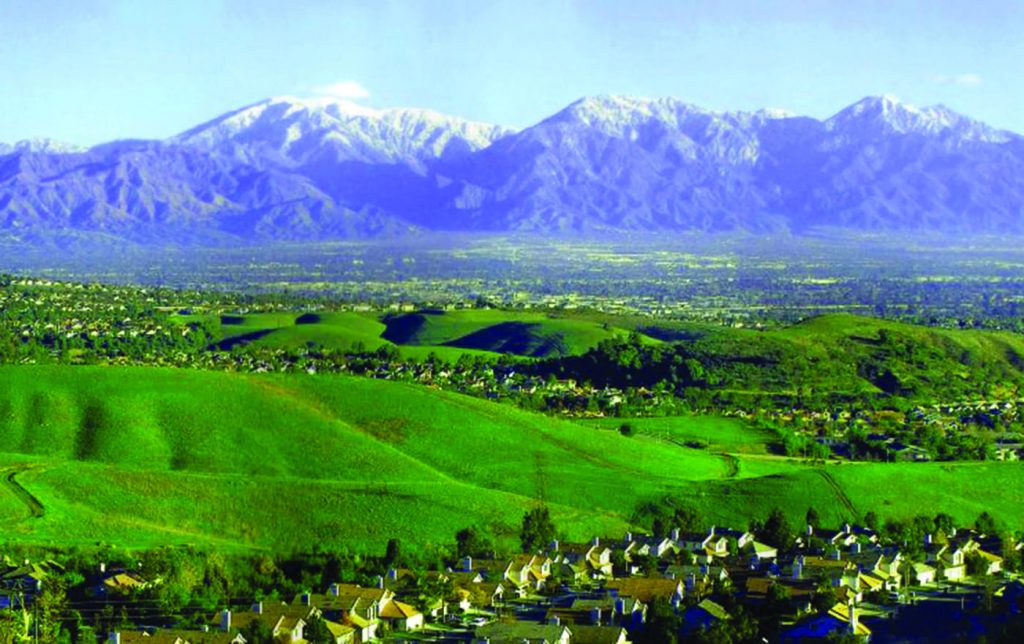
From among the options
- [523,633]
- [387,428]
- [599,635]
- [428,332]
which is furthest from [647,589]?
[428,332]

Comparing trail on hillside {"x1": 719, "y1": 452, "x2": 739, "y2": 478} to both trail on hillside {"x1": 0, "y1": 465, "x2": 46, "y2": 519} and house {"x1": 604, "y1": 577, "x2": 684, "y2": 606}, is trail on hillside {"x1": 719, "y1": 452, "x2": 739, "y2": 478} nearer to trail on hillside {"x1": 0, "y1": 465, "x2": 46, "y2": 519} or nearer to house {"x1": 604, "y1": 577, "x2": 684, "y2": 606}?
house {"x1": 604, "y1": 577, "x2": 684, "y2": 606}

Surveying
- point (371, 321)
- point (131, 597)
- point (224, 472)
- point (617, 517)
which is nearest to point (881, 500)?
point (617, 517)

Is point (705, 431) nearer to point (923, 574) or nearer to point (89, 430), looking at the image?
point (89, 430)

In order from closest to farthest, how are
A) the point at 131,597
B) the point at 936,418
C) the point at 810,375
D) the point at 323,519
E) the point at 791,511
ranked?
the point at 131,597, the point at 323,519, the point at 791,511, the point at 936,418, the point at 810,375

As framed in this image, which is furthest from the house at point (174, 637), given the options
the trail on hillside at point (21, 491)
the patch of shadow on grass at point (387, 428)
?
the patch of shadow on grass at point (387, 428)

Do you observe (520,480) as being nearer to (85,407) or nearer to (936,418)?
(85,407)

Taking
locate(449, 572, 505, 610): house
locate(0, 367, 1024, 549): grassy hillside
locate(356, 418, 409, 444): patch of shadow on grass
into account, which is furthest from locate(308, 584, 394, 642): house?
locate(356, 418, 409, 444): patch of shadow on grass
